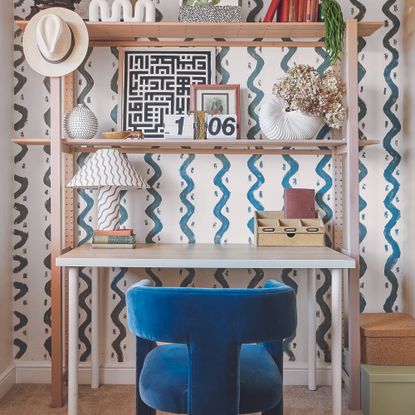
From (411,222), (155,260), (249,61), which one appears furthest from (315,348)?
(249,61)

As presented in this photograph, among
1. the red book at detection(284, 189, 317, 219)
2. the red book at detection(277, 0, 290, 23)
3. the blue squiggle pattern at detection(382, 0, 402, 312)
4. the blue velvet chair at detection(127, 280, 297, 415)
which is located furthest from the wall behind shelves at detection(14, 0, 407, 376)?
the blue velvet chair at detection(127, 280, 297, 415)

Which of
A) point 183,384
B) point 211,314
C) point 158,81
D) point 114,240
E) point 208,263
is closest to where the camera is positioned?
point 211,314

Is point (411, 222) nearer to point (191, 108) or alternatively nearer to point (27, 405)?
point (191, 108)

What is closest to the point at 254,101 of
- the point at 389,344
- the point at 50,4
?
the point at 50,4

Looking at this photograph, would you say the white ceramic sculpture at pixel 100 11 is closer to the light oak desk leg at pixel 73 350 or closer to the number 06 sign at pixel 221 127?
the number 06 sign at pixel 221 127

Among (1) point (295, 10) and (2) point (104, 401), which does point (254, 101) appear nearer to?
(1) point (295, 10)

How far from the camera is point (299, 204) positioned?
230 centimetres

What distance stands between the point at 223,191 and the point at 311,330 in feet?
2.71

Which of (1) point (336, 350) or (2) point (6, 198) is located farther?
(2) point (6, 198)

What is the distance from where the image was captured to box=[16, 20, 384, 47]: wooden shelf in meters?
2.16

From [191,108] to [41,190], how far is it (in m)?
0.89

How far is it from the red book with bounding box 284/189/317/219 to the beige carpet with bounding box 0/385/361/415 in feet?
2.85

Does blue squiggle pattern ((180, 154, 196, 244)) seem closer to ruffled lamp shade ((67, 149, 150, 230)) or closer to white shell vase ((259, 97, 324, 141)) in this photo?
ruffled lamp shade ((67, 149, 150, 230))

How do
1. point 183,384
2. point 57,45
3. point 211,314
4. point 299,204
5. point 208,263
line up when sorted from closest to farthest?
point 211,314, point 183,384, point 208,263, point 57,45, point 299,204
